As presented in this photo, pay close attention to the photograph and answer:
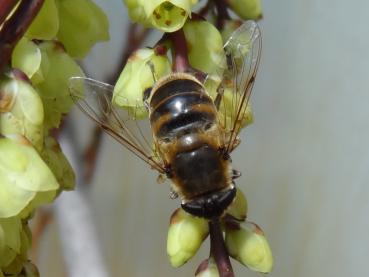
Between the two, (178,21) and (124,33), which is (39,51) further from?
(124,33)

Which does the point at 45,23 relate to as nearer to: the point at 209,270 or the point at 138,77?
the point at 138,77

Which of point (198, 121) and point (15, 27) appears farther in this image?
point (198, 121)

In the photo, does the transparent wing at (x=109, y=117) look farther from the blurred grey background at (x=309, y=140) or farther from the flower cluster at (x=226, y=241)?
the blurred grey background at (x=309, y=140)

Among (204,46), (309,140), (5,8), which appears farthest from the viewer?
(309,140)

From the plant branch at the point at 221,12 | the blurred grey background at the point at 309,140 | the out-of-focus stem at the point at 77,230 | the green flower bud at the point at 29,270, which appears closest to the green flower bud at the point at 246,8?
the plant branch at the point at 221,12

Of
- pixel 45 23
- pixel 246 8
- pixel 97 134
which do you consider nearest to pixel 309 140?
pixel 97 134

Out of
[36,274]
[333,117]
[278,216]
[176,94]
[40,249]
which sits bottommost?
[40,249]

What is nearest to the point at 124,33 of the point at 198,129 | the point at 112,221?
the point at 112,221
